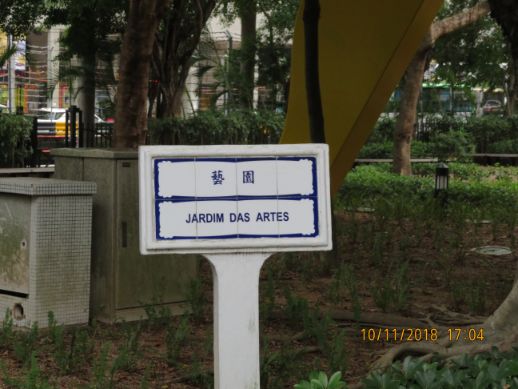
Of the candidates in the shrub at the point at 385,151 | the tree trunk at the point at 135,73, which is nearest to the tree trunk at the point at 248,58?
the shrub at the point at 385,151

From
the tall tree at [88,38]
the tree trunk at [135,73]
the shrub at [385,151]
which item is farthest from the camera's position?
the shrub at [385,151]

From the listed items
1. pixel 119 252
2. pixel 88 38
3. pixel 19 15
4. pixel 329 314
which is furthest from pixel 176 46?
pixel 329 314

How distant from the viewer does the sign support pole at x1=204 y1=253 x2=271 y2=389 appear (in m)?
3.89

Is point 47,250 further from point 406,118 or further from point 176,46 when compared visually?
point 176,46

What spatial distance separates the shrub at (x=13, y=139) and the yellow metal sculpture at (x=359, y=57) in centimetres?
903

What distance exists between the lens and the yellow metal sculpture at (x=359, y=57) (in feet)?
29.4

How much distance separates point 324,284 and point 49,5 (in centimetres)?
1314

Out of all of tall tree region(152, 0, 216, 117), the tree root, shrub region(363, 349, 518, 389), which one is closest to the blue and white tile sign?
shrub region(363, 349, 518, 389)

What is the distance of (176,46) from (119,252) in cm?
1559

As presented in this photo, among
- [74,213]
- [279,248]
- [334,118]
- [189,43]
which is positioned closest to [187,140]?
[189,43]

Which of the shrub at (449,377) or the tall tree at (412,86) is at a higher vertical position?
the tall tree at (412,86)

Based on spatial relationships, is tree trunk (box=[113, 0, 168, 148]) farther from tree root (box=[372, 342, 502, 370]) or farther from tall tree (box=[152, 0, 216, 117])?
tall tree (box=[152, 0, 216, 117])

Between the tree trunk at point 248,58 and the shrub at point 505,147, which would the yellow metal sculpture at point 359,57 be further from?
the shrub at point 505,147

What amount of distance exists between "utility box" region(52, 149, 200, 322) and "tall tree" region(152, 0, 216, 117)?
14354 mm
